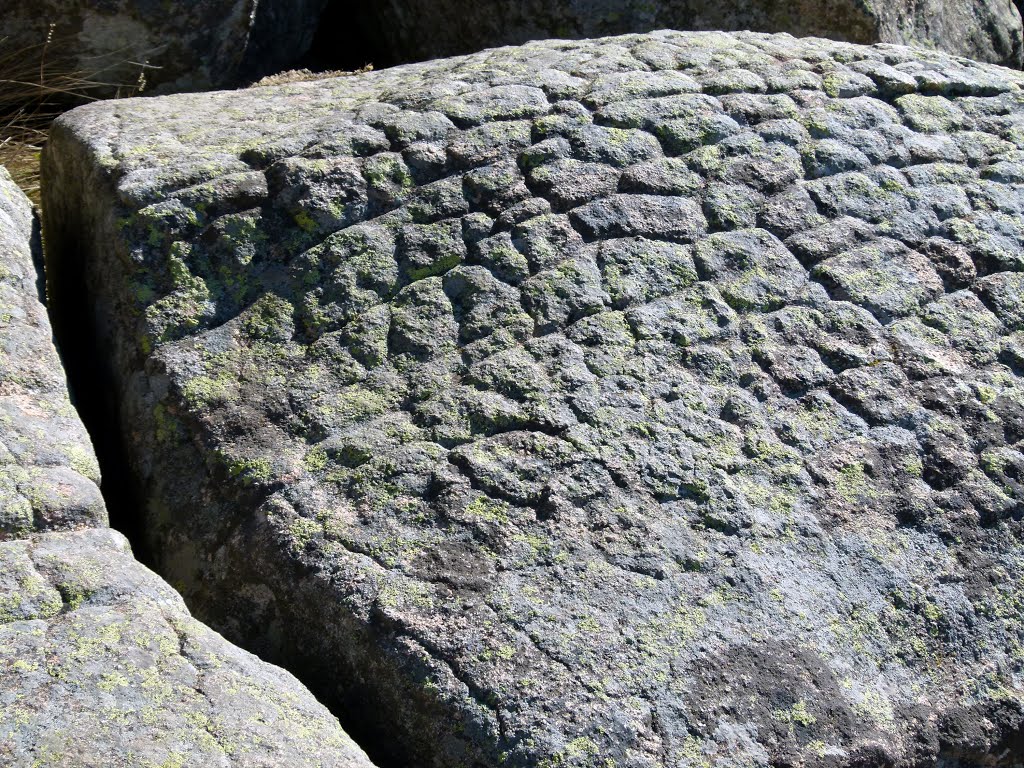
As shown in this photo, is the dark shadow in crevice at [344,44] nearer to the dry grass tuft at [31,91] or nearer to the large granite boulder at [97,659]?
the dry grass tuft at [31,91]

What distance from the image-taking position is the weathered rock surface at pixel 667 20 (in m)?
3.42

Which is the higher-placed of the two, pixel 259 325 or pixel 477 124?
pixel 477 124

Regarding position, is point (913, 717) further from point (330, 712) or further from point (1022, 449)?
point (330, 712)

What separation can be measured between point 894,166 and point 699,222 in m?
0.56

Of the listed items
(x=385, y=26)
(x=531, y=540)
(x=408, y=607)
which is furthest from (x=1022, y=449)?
(x=385, y=26)

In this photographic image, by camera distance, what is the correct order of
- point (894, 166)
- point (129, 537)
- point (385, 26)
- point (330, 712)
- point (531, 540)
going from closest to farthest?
point (330, 712), point (531, 540), point (129, 537), point (894, 166), point (385, 26)

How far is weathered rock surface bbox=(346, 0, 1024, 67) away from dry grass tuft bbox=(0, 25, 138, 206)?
1032mm

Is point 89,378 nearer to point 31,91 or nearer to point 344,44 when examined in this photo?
point 31,91

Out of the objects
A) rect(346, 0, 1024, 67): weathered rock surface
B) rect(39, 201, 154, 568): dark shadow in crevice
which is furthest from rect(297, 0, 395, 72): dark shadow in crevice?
rect(39, 201, 154, 568): dark shadow in crevice

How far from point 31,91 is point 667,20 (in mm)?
2044

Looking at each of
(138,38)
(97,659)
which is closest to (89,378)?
(97,659)

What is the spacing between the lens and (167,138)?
2207 mm

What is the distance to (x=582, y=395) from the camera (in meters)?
1.91

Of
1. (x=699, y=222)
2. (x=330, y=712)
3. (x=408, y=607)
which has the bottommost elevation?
(x=330, y=712)
